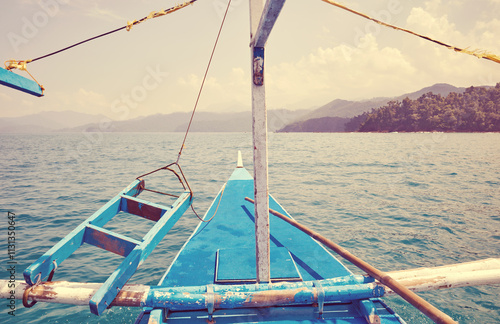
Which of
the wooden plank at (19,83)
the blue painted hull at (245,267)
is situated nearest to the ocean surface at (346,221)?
the blue painted hull at (245,267)

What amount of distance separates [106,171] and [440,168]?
25966mm

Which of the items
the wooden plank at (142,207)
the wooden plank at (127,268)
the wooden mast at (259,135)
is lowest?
the wooden plank at (127,268)

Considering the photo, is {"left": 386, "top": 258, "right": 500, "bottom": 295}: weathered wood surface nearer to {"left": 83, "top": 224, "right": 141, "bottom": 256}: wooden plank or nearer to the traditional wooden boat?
the traditional wooden boat

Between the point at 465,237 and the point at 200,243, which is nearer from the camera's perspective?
the point at 200,243

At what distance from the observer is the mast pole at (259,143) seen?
9.26 feet

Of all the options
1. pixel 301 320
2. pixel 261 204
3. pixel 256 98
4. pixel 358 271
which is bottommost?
pixel 358 271

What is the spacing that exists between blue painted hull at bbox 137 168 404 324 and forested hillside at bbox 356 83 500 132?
370ft

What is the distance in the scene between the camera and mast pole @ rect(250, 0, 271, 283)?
2.82 metres

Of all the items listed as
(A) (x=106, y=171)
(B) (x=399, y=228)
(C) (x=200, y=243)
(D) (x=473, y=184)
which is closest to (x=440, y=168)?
(D) (x=473, y=184)

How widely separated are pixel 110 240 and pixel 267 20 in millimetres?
3200

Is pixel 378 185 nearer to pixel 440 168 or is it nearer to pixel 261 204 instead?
pixel 440 168

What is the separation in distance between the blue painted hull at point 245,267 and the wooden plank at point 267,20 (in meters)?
2.96

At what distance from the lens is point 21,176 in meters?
18.8

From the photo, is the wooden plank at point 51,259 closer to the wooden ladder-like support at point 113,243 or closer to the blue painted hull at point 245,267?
the wooden ladder-like support at point 113,243
